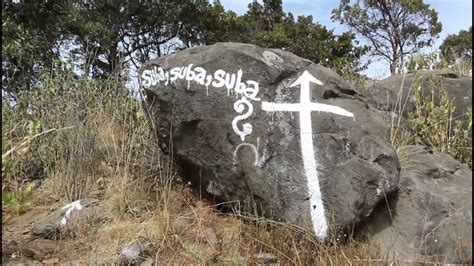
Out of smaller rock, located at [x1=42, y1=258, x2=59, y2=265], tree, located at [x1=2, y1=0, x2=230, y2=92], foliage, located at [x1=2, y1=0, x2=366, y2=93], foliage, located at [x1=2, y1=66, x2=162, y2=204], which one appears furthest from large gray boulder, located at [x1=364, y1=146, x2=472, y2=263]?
tree, located at [x1=2, y1=0, x2=230, y2=92]

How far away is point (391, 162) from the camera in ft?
13.6

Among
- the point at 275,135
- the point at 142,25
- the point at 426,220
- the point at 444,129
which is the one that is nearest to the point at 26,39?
the point at 275,135

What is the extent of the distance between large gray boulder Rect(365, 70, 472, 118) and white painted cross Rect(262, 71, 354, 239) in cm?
148

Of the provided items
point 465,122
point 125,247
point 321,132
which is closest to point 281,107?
point 321,132

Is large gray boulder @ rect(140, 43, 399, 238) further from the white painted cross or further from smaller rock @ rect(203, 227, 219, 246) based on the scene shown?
smaller rock @ rect(203, 227, 219, 246)

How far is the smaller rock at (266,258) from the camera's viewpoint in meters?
3.83

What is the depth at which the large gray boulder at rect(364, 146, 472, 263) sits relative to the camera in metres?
3.95

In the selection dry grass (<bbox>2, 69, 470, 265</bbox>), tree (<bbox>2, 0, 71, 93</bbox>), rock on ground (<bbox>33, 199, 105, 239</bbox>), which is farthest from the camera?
tree (<bbox>2, 0, 71, 93</bbox>)

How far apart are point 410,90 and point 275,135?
212 cm

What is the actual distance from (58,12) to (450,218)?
6.59 m

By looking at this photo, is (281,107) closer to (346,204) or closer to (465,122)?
(346,204)

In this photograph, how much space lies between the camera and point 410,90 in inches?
227

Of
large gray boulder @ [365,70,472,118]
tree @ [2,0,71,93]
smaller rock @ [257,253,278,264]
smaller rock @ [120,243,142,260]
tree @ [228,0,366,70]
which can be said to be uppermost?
tree @ [228,0,366,70]

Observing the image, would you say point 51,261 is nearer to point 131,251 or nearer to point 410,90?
point 131,251
